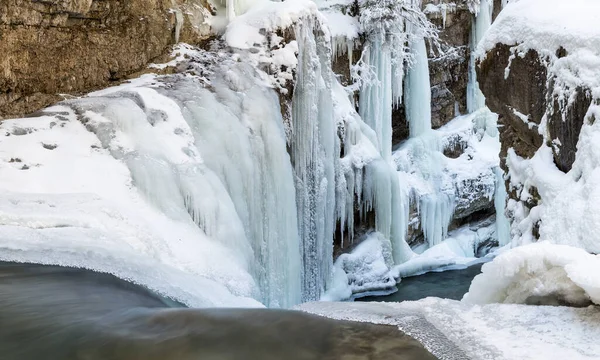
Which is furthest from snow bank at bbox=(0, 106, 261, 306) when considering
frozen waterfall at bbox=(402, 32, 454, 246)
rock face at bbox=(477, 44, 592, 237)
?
frozen waterfall at bbox=(402, 32, 454, 246)

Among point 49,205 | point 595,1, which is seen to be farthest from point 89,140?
point 595,1

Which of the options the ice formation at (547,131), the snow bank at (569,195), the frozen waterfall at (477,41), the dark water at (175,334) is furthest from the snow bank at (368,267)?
the dark water at (175,334)

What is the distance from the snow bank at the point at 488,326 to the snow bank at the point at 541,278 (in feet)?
0.42

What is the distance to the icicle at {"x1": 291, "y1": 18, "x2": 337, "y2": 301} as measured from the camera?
9555 mm

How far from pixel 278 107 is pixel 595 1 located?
4791 mm

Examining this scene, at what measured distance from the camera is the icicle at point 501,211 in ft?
52.5

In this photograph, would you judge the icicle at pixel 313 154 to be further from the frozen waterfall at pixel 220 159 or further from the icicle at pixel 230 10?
the icicle at pixel 230 10

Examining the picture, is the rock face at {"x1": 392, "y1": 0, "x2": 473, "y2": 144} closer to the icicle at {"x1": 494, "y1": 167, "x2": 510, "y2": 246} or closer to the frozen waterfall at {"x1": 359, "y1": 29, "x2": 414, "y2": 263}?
the frozen waterfall at {"x1": 359, "y1": 29, "x2": 414, "y2": 263}

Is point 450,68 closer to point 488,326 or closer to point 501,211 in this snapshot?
point 501,211

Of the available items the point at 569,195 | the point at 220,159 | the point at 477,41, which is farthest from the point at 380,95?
the point at 569,195

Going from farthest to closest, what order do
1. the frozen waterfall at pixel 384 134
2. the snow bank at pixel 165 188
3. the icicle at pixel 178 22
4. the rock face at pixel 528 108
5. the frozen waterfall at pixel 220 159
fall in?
the frozen waterfall at pixel 384 134, the icicle at pixel 178 22, the rock face at pixel 528 108, the frozen waterfall at pixel 220 159, the snow bank at pixel 165 188

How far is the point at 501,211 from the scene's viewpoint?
16812 mm

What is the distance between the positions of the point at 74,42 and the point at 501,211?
1376 cm

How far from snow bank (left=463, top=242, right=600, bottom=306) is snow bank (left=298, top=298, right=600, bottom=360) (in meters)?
0.13
